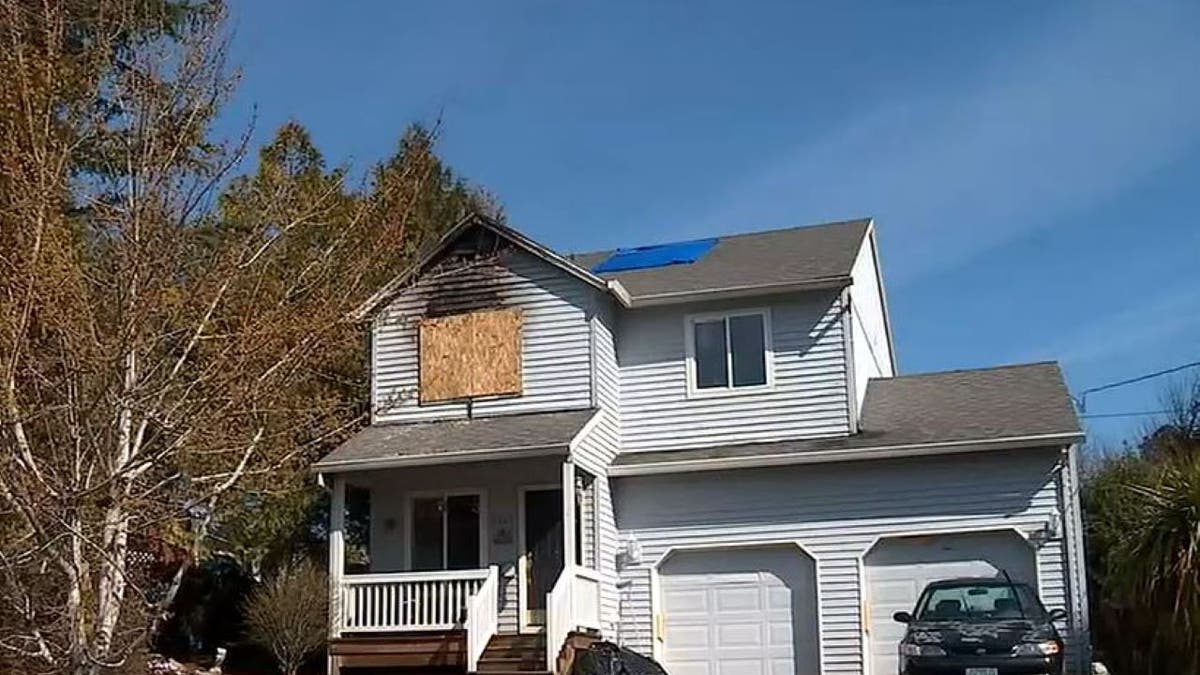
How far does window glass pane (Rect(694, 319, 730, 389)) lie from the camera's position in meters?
21.4

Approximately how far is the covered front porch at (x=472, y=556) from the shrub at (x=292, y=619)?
950 millimetres

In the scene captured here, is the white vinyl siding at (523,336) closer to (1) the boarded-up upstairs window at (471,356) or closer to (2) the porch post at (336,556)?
(1) the boarded-up upstairs window at (471,356)

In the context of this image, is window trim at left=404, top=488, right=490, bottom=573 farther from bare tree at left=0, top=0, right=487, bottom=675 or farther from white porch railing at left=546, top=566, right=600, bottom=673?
bare tree at left=0, top=0, right=487, bottom=675

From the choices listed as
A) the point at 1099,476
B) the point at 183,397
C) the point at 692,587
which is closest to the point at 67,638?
the point at 183,397

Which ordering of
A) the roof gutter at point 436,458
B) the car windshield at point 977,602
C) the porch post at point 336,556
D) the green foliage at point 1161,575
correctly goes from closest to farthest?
the green foliage at point 1161,575 → the car windshield at point 977,602 → the roof gutter at point 436,458 → the porch post at point 336,556

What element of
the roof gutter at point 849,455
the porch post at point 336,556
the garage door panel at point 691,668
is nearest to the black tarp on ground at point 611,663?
the garage door panel at point 691,668

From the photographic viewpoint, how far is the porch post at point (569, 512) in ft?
61.3

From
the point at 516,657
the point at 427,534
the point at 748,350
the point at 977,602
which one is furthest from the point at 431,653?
the point at 977,602

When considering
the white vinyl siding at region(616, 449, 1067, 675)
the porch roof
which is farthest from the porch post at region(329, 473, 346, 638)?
the white vinyl siding at region(616, 449, 1067, 675)

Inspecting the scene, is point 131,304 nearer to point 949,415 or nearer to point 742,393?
point 742,393

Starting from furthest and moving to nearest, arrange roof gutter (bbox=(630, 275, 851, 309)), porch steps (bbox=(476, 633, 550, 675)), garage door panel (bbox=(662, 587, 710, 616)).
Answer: roof gutter (bbox=(630, 275, 851, 309))
garage door panel (bbox=(662, 587, 710, 616))
porch steps (bbox=(476, 633, 550, 675))

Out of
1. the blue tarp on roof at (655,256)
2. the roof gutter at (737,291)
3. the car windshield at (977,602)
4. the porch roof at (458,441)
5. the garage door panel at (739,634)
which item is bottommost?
the garage door panel at (739,634)

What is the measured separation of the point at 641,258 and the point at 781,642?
752cm

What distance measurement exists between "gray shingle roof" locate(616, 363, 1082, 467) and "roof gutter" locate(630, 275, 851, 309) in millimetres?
2208
